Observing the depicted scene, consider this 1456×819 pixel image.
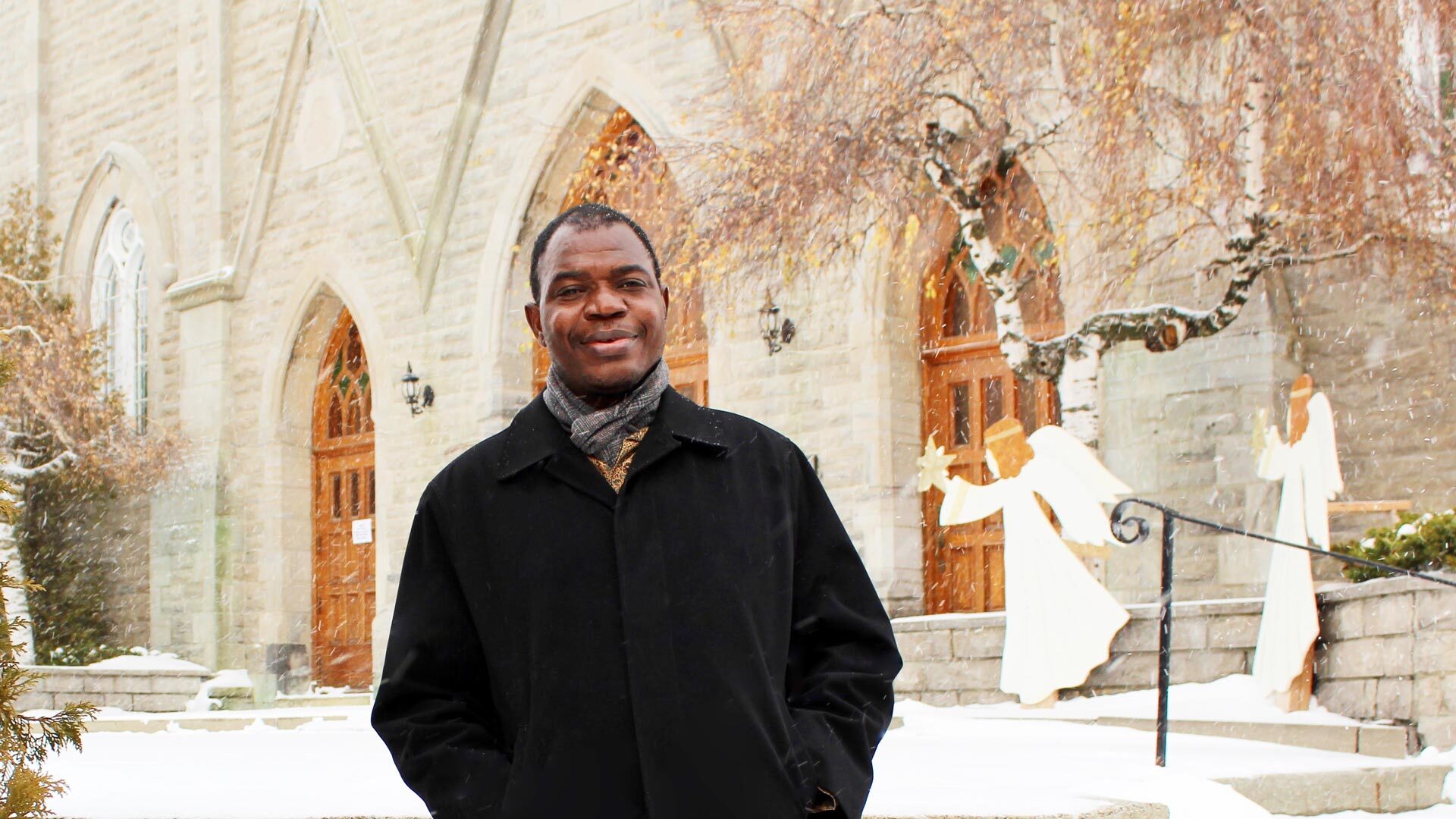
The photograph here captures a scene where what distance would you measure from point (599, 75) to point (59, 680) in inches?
301

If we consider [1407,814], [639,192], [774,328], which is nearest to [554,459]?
[1407,814]

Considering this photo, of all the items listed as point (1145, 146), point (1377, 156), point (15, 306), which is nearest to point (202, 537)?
point (15, 306)

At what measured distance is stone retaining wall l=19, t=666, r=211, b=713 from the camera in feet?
48.5

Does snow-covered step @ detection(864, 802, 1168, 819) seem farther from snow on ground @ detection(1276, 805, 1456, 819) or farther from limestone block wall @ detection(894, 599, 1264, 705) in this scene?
limestone block wall @ detection(894, 599, 1264, 705)

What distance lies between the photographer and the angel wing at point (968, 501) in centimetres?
863

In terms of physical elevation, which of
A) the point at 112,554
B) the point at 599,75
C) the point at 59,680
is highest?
the point at 599,75

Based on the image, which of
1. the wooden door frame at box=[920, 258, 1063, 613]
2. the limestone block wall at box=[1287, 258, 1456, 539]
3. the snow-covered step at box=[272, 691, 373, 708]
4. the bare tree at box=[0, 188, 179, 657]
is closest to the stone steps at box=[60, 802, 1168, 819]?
the limestone block wall at box=[1287, 258, 1456, 539]

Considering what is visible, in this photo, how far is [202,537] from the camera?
16828 millimetres

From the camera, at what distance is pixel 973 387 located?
11727 millimetres

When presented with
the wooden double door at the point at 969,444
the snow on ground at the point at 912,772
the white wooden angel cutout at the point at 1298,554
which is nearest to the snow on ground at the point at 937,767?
the snow on ground at the point at 912,772

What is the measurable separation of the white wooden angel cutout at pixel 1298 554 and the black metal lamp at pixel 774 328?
4.73 meters

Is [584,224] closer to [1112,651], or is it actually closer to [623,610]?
[623,610]

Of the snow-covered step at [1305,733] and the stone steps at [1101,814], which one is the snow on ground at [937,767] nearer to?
the stone steps at [1101,814]

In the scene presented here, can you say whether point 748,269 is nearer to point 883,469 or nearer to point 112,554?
point 883,469
